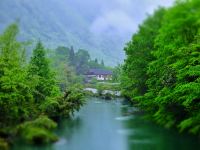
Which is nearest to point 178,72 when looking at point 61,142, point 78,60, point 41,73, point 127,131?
point 127,131

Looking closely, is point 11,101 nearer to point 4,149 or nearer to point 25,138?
point 25,138

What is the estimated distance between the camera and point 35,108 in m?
48.8

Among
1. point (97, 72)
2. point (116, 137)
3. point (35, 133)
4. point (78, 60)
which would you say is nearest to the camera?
point (35, 133)

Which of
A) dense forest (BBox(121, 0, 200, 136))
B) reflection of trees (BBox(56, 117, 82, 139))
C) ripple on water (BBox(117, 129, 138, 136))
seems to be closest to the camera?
dense forest (BBox(121, 0, 200, 136))

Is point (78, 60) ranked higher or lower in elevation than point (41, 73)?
higher

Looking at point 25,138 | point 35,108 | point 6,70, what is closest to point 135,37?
point 35,108

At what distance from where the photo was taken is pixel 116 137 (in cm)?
4062

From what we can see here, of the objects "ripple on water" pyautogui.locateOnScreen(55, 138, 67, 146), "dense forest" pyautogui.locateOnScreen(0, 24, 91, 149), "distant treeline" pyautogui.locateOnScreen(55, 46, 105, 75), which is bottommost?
"ripple on water" pyautogui.locateOnScreen(55, 138, 67, 146)

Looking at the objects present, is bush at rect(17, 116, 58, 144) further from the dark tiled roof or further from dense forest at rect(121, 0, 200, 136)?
the dark tiled roof

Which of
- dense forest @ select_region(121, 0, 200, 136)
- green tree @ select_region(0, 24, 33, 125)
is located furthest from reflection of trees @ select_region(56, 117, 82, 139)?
dense forest @ select_region(121, 0, 200, 136)

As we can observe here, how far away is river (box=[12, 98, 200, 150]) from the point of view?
35.2 m

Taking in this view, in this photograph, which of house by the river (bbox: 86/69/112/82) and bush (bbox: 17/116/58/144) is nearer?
bush (bbox: 17/116/58/144)

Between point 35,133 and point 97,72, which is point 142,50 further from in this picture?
point 97,72

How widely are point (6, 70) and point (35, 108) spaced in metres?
7.79
